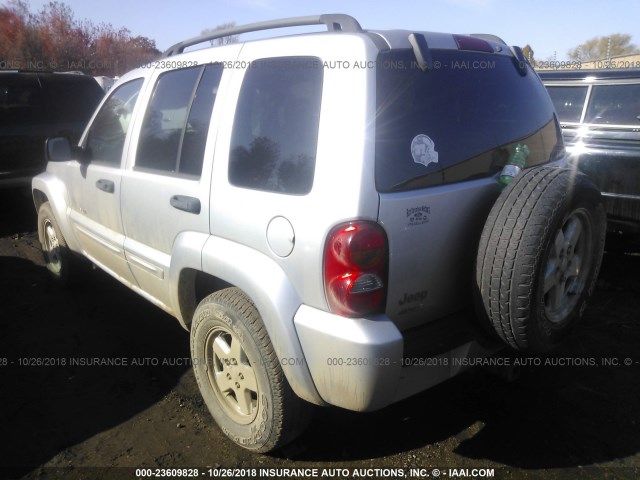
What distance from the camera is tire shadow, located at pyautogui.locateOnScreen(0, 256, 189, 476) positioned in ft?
9.29

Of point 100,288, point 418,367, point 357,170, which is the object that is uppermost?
point 357,170

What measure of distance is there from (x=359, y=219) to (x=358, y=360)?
53cm

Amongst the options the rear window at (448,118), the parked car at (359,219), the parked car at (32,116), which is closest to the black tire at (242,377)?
the parked car at (359,219)

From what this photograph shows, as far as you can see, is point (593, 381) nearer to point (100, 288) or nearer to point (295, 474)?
point (295, 474)

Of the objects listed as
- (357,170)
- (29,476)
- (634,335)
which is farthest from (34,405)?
(634,335)

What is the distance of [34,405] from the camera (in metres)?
3.05

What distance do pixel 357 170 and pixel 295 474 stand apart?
4.89 feet

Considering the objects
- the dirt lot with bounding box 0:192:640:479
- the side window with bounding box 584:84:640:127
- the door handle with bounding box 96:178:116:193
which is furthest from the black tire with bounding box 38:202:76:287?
the side window with bounding box 584:84:640:127

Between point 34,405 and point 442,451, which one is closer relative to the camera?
point 442,451

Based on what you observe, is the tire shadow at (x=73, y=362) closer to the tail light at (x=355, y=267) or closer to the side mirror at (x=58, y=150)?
the side mirror at (x=58, y=150)

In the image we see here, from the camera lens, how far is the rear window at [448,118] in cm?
206

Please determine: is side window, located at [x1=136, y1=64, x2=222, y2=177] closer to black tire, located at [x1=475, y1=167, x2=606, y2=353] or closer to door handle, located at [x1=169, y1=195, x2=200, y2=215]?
door handle, located at [x1=169, y1=195, x2=200, y2=215]

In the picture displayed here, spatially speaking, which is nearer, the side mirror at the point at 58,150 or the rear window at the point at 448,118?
the rear window at the point at 448,118

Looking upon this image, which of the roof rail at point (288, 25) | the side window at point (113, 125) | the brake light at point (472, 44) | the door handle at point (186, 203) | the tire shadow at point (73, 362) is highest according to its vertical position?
the roof rail at point (288, 25)
